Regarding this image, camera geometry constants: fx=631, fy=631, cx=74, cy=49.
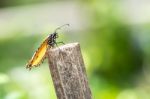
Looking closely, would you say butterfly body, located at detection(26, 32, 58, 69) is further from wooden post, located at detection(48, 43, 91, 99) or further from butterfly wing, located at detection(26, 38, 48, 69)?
wooden post, located at detection(48, 43, 91, 99)

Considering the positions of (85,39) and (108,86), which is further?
(85,39)

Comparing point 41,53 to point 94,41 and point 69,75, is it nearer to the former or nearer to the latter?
point 69,75

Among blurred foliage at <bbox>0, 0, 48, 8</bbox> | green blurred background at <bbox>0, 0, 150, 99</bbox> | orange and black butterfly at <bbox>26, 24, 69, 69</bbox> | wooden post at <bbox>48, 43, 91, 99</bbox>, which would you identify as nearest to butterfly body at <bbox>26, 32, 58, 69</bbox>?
orange and black butterfly at <bbox>26, 24, 69, 69</bbox>

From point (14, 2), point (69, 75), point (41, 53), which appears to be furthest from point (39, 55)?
point (14, 2)

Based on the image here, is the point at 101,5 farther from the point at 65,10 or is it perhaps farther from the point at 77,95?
the point at 77,95

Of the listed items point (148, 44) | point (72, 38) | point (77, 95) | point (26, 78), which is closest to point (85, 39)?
point (72, 38)

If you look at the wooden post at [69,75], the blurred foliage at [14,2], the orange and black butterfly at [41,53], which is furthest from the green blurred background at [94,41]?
the wooden post at [69,75]
